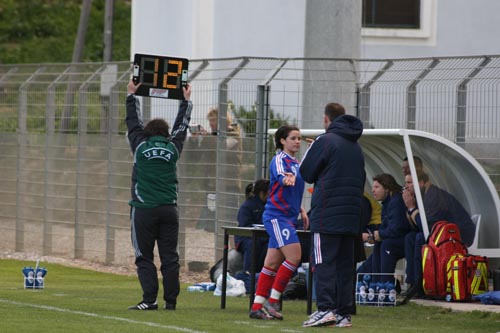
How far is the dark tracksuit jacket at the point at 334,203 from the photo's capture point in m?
12.5

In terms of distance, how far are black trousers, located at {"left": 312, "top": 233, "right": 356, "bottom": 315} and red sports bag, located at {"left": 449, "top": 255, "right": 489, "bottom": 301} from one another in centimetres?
296

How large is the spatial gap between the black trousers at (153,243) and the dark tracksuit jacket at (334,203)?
5.84 ft

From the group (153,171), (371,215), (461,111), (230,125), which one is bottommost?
(371,215)

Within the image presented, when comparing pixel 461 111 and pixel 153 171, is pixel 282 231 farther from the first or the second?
pixel 461 111

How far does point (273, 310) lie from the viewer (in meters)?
13.2

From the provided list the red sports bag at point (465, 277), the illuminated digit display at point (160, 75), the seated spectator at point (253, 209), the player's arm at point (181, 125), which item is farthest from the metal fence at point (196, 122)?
the player's arm at point (181, 125)

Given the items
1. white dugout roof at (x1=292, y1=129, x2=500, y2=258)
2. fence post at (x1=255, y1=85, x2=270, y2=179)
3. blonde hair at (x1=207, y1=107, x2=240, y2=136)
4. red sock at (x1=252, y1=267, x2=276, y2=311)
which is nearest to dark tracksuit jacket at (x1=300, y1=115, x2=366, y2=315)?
red sock at (x1=252, y1=267, x2=276, y2=311)

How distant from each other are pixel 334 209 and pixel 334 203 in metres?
0.05

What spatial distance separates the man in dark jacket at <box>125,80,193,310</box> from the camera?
13.8 m

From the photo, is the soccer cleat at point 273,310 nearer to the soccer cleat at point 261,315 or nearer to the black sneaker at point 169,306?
the soccer cleat at point 261,315

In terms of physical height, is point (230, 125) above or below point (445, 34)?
below

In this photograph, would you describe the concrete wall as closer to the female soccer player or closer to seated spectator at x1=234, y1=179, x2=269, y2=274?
seated spectator at x1=234, y1=179, x2=269, y2=274

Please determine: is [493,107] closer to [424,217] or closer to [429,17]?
[424,217]

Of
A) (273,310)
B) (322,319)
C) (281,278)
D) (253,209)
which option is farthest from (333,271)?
(253,209)
